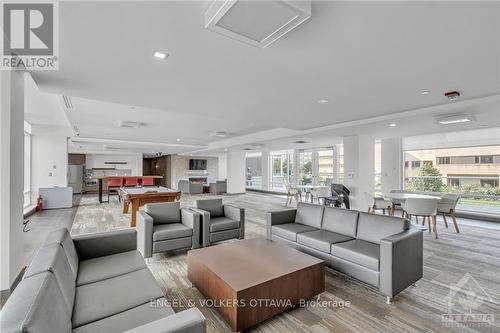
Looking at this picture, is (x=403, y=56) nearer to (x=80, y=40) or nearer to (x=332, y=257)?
(x=332, y=257)

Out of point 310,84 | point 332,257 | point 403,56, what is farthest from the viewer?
point 310,84

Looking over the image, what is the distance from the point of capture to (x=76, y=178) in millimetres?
12414

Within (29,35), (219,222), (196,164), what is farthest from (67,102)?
(196,164)

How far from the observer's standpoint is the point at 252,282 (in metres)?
2.17

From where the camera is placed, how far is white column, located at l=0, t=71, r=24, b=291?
2629 mm

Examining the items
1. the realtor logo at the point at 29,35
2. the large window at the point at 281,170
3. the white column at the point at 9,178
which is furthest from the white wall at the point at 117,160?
the realtor logo at the point at 29,35

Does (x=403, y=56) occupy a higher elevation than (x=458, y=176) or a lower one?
higher

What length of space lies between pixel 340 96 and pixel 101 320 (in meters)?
3.96

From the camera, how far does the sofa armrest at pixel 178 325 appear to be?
1.17 meters

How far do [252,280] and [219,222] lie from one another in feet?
7.20

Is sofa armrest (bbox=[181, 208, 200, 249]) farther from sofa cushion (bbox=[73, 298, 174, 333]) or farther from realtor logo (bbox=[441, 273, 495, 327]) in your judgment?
realtor logo (bbox=[441, 273, 495, 327])

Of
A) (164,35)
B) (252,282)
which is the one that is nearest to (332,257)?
(252,282)

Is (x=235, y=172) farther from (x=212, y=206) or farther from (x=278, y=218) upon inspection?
(x=278, y=218)

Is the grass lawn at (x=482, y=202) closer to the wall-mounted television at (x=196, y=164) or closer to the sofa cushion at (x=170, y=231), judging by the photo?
the sofa cushion at (x=170, y=231)
